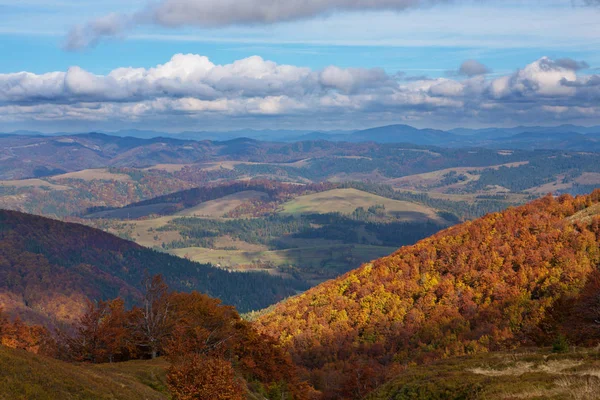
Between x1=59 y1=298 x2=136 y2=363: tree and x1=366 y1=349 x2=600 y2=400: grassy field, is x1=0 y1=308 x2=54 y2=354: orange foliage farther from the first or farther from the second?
x1=366 y1=349 x2=600 y2=400: grassy field

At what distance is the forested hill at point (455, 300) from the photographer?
9069 centimetres

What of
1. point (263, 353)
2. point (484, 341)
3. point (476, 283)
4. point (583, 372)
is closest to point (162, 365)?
point (263, 353)

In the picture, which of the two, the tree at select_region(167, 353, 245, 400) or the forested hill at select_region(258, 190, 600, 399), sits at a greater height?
the tree at select_region(167, 353, 245, 400)

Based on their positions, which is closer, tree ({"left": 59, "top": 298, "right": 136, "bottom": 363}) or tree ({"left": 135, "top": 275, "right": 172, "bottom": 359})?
tree ({"left": 59, "top": 298, "right": 136, "bottom": 363})

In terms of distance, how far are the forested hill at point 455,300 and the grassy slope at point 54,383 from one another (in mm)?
40586

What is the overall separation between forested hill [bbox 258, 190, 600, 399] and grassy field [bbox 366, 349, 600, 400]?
23.0 m

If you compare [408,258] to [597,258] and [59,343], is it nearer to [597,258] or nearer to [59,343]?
[597,258]

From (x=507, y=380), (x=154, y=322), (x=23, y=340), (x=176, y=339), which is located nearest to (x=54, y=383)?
(x=507, y=380)

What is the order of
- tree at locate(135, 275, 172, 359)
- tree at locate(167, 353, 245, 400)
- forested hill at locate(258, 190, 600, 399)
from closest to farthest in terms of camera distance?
tree at locate(167, 353, 245, 400), tree at locate(135, 275, 172, 359), forested hill at locate(258, 190, 600, 399)

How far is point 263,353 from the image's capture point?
85.2 metres

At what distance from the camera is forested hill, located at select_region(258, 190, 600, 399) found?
90.7 meters

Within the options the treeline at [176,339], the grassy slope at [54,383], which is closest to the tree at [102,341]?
the treeline at [176,339]

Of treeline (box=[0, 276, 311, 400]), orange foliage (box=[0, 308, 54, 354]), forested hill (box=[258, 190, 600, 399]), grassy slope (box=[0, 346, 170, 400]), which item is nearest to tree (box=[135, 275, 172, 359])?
treeline (box=[0, 276, 311, 400])

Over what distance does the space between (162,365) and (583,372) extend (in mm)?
48230
